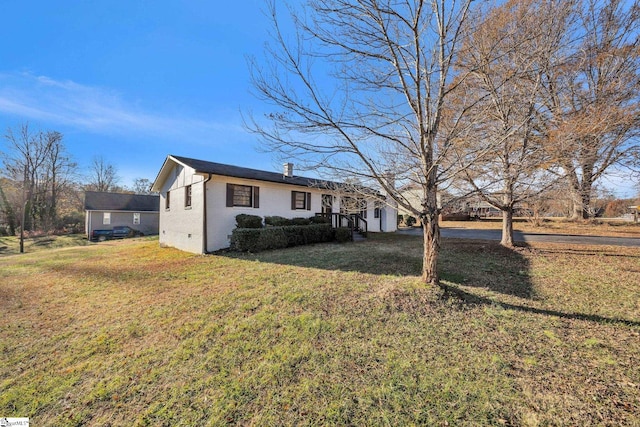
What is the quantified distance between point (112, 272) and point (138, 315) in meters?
4.47

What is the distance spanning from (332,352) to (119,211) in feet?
103

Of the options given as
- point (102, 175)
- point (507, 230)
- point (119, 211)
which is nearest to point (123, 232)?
point (119, 211)

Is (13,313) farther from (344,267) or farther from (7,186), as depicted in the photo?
(7,186)

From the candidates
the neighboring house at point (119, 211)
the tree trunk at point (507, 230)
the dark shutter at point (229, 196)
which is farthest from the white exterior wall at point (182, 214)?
the neighboring house at point (119, 211)

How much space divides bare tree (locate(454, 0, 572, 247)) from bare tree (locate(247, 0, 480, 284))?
21.8 inches

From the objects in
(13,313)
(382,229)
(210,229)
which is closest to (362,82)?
(13,313)

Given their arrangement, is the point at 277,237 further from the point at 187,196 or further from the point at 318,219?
the point at 187,196

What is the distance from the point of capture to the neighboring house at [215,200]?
10195 mm

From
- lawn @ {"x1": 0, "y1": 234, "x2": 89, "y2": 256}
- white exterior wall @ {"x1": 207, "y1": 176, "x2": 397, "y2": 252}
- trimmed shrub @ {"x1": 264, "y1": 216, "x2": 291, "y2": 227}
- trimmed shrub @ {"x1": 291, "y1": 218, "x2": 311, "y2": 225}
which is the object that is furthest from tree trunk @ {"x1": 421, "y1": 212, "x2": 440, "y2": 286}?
lawn @ {"x1": 0, "y1": 234, "x2": 89, "y2": 256}

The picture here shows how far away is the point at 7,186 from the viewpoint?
27.1m

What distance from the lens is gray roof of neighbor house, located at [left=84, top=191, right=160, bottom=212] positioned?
82.8 feet

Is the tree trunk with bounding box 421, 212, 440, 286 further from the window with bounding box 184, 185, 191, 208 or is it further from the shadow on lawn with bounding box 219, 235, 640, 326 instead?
the window with bounding box 184, 185, 191, 208

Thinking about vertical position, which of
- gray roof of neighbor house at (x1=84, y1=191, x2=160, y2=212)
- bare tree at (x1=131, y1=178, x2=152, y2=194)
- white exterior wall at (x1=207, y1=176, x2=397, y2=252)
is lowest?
white exterior wall at (x1=207, y1=176, x2=397, y2=252)

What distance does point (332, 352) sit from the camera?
2.85 m
